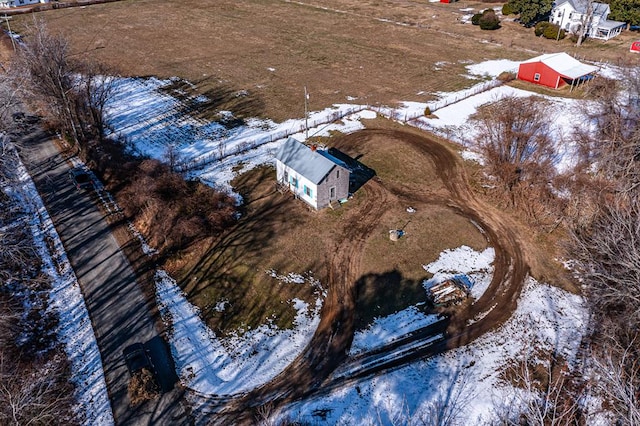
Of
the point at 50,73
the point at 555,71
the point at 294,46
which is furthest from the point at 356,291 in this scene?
the point at 294,46

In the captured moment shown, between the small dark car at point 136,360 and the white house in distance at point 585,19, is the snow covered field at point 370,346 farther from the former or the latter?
the white house in distance at point 585,19

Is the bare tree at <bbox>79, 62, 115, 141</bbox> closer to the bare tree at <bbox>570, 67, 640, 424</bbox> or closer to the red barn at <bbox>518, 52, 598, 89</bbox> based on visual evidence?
the bare tree at <bbox>570, 67, 640, 424</bbox>

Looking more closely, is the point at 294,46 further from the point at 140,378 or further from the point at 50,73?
the point at 140,378

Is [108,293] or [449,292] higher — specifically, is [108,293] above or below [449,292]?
below

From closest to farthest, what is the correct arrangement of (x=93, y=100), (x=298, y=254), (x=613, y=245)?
(x=613, y=245) → (x=298, y=254) → (x=93, y=100)

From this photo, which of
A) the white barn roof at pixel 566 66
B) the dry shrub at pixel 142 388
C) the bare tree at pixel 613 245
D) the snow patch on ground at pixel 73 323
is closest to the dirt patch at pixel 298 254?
the dry shrub at pixel 142 388

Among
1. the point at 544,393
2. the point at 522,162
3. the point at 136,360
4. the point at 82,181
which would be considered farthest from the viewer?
the point at 82,181

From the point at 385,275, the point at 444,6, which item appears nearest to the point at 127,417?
the point at 385,275
